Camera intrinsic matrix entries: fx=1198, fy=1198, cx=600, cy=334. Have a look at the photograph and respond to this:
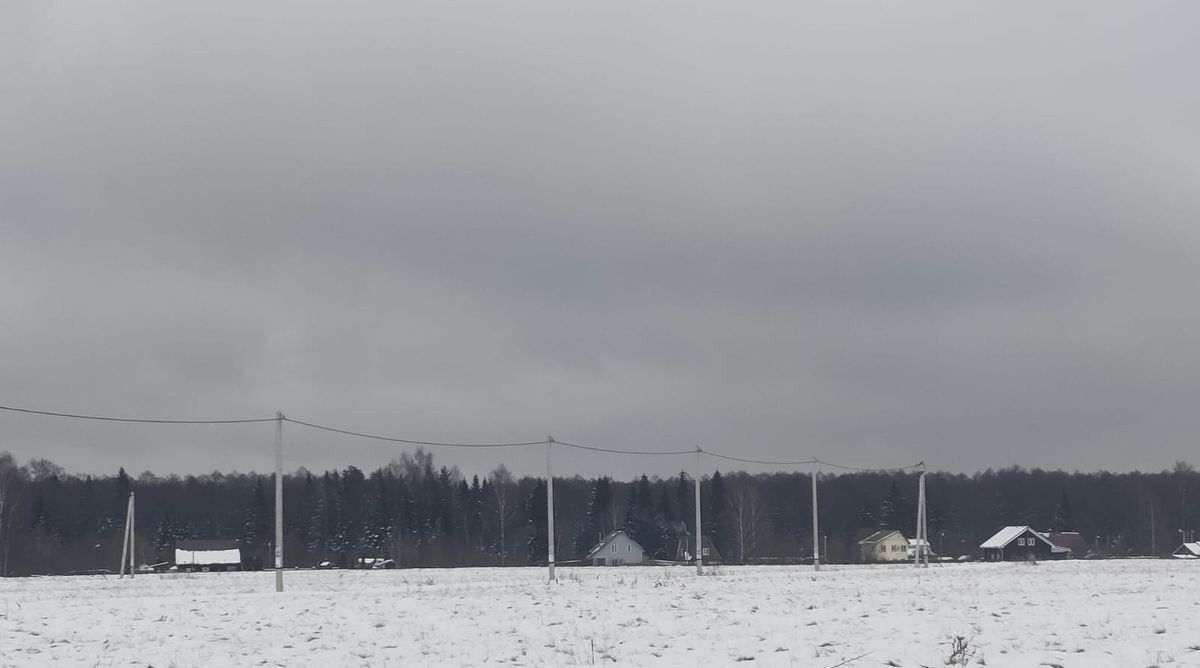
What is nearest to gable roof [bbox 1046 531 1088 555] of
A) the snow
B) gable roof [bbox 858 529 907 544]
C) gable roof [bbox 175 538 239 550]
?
gable roof [bbox 858 529 907 544]

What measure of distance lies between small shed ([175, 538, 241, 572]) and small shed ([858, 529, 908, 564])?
6923cm

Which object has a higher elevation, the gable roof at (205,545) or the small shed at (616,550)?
the gable roof at (205,545)

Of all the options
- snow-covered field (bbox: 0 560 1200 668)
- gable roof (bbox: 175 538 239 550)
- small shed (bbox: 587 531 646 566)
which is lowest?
small shed (bbox: 587 531 646 566)

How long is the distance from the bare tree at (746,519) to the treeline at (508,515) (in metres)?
0.38

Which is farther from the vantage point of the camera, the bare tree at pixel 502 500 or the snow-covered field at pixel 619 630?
the bare tree at pixel 502 500

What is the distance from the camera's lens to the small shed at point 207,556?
12100 cm

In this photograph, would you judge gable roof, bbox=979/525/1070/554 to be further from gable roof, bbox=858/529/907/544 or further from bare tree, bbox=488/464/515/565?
bare tree, bbox=488/464/515/565

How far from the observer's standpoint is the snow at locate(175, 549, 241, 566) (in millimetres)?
121938

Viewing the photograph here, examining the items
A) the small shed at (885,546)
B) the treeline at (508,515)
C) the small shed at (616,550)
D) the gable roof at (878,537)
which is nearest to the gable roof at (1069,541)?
the treeline at (508,515)

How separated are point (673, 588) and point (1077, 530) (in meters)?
144

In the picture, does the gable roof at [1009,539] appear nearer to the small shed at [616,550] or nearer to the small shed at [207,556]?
the small shed at [616,550]

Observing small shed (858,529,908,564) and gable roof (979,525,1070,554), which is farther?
small shed (858,529,908,564)

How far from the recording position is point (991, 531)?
175 meters

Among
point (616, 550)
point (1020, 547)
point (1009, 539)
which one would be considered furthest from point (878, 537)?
point (616, 550)
